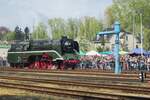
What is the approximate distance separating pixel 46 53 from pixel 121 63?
8070 millimetres

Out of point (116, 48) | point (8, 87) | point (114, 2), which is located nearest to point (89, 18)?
point (114, 2)

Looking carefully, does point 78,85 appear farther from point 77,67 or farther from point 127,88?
point 77,67

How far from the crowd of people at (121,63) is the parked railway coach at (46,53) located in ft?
6.17

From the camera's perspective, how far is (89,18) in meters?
130

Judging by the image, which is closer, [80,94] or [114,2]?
[80,94]

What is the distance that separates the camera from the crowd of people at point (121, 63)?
3562 centimetres

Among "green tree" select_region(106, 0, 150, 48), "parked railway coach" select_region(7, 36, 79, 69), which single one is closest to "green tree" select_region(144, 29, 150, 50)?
"green tree" select_region(106, 0, 150, 48)

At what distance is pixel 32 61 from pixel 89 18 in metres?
87.9

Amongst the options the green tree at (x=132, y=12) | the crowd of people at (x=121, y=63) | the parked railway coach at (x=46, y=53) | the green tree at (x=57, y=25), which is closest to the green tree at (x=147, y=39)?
the green tree at (x=132, y=12)

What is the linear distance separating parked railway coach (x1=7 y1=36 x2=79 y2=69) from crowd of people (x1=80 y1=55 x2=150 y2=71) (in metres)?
1.88

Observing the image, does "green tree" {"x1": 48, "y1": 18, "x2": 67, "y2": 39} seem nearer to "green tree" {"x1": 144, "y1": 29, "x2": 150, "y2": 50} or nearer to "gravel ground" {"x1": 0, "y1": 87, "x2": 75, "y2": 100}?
"green tree" {"x1": 144, "y1": 29, "x2": 150, "y2": 50}

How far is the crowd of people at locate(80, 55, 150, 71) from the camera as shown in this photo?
117 ft

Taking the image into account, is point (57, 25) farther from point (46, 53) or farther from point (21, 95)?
point (21, 95)

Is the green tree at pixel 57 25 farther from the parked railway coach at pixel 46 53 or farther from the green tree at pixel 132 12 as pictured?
the parked railway coach at pixel 46 53
